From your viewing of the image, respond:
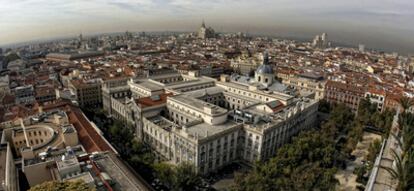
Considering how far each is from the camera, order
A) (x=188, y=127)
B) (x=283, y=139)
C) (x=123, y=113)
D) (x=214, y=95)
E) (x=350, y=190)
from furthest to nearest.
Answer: (x=214, y=95), (x=123, y=113), (x=283, y=139), (x=188, y=127), (x=350, y=190)

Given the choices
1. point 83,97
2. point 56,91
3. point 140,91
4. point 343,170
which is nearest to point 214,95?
point 140,91

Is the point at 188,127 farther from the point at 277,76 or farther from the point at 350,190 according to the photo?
the point at 277,76

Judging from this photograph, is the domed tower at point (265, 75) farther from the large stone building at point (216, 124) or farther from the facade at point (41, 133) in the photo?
the facade at point (41, 133)

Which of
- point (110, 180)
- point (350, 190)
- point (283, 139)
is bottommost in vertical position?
point (350, 190)

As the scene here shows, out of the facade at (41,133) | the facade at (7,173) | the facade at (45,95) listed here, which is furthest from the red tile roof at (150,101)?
the facade at (45,95)

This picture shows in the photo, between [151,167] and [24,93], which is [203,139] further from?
[24,93]

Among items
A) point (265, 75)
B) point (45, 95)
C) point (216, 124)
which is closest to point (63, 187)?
point (216, 124)
